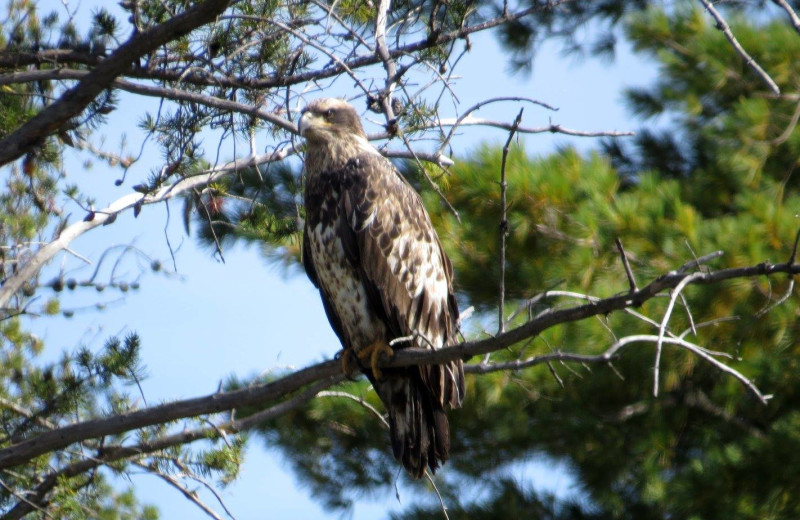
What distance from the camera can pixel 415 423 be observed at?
3.83 m

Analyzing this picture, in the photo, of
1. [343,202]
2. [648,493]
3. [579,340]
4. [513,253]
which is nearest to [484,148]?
[513,253]

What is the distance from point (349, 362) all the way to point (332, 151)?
0.91 meters

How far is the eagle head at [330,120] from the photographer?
4.06m

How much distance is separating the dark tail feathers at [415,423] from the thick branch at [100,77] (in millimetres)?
1597

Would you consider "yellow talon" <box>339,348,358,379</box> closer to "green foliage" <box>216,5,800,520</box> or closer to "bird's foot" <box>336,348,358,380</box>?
"bird's foot" <box>336,348,358,380</box>

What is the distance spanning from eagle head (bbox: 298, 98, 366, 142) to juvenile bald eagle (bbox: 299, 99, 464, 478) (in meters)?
0.02

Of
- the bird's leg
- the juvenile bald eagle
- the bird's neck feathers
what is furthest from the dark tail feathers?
the bird's neck feathers

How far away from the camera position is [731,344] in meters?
6.18

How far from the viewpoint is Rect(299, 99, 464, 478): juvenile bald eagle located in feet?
12.4

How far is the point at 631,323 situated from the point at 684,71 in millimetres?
3403

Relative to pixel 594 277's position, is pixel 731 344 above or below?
below

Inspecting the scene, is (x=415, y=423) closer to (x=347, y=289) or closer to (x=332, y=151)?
(x=347, y=289)

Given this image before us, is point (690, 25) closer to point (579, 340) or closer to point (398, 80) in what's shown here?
point (579, 340)

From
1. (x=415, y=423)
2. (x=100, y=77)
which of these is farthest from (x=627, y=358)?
(x=100, y=77)
